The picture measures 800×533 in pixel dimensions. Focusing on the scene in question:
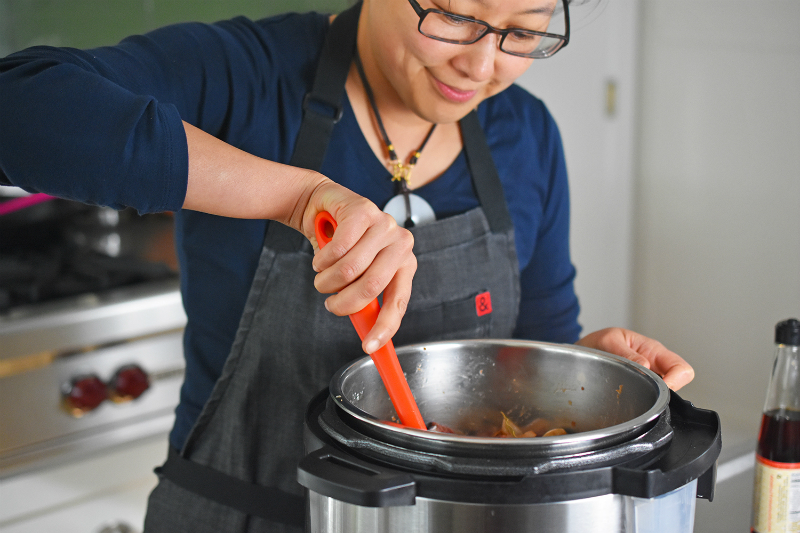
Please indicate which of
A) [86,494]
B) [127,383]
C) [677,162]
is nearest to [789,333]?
[127,383]

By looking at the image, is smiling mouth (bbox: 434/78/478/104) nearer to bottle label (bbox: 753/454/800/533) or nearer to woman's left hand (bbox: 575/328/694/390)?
woman's left hand (bbox: 575/328/694/390)

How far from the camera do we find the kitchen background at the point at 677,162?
1.75m

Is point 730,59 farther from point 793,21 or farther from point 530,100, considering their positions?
point 530,100

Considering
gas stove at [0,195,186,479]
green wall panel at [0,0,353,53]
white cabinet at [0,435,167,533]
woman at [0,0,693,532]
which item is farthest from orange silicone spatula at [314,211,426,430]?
green wall panel at [0,0,353,53]

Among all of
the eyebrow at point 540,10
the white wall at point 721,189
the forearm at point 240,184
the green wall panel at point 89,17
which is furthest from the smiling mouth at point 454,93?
the white wall at point 721,189

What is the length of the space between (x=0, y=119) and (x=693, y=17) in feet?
6.72

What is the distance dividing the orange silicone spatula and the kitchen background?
1.02 meters

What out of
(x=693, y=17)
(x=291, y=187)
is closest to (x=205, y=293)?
(x=291, y=187)

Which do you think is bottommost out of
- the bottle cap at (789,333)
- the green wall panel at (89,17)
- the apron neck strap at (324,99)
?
the bottle cap at (789,333)

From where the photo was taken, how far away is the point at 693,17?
7.19ft

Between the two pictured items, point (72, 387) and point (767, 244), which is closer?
point (72, 387)

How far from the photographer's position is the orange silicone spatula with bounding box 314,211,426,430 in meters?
0.71

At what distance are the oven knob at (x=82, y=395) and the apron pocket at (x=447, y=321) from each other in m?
0.75

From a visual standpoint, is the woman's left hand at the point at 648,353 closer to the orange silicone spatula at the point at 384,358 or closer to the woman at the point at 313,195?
the woman at the point at 313,195
